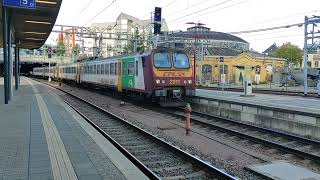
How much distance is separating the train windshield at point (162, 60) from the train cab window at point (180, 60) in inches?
15.1

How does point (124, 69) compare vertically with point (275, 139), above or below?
above

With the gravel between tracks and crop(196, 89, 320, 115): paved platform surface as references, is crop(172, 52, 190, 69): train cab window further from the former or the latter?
the gravel between tracks

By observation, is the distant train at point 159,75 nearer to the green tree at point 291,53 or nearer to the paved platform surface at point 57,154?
the paved platform surface at point 57,154

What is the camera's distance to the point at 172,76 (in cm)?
2062

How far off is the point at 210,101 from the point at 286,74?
35.8m

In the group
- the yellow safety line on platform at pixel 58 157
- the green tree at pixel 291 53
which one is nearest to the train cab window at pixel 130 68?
the yellow safety line on platform at pixel 58 157

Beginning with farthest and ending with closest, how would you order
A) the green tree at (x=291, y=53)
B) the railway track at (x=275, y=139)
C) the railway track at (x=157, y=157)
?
the green tree at (x=291, y=53) < the railway track at (x=275, y=139) < the railway track at (x=157, y=157)

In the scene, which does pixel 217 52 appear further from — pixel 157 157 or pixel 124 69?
pixel 157 157

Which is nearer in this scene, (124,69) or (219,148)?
(219,148)

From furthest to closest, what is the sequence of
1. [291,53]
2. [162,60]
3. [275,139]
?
[291,53] → [162,60] → [275,139]

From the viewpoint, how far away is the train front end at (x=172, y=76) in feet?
66.1

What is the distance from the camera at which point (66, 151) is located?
8836 mm

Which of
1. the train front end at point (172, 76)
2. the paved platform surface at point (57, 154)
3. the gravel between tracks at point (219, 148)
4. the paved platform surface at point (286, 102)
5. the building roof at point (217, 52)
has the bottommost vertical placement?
the gravel between tracks at point (219, 148)

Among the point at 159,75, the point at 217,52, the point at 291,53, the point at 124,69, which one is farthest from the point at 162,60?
the point at 291,53
